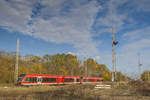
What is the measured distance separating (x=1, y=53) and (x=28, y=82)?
2276 centimetres

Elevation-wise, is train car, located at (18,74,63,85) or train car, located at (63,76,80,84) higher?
train car, located at (18,74,63,85)

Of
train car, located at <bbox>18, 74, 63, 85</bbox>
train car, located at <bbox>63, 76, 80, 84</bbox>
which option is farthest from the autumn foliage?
train car, located at <bbox>63, 76, 80, 84</bbox>

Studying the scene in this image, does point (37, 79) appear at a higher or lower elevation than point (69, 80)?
higher

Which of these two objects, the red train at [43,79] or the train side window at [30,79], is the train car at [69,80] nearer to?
the red train at [43,79]

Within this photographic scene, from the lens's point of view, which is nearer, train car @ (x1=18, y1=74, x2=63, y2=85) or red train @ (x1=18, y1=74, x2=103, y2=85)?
train car @ (x1=18, y1=74, x2=63, y2=85)

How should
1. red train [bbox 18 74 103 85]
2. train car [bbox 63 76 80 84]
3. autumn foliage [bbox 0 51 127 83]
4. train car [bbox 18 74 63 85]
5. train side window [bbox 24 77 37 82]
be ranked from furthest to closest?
autumn foliage [bbox 0 51 127 83] < train car [bbox 63 76 80 84] < train side window [bbox 24 77 37 82] < red train [bbox 18 74 103 85] < train car [bbox 18 74 63 85]

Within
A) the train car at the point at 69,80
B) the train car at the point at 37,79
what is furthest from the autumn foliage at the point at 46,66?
the train car at the point at 69,80

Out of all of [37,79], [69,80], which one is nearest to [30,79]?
[37,79]

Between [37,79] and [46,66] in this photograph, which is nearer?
[37,79]

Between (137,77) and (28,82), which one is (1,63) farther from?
(137,77)

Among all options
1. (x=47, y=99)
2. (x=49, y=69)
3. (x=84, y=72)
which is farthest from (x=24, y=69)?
(x=47, y=99)

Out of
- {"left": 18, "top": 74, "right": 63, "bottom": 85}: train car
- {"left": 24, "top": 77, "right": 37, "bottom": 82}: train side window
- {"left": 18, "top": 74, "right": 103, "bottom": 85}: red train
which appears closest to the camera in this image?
{"left": 18, "top": 74, "right": 63, "bottom": 85}: train car

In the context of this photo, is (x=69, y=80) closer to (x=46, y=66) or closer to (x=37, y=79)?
(x=37, y=79)

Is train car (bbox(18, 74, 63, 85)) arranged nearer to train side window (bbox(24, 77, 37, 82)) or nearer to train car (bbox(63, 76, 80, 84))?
train side window (bbox(24, 77, 37, 82))
